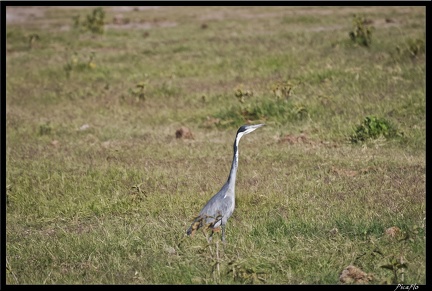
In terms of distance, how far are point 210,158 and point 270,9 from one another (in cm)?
2326

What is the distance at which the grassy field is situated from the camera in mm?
5820

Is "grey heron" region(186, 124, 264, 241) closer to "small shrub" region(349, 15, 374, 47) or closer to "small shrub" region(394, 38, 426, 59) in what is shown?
"small shrub" region(394, 38, 426, 59)

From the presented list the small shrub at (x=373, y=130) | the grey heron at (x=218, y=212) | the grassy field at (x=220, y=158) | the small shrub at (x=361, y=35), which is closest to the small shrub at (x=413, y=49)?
the grassy field at (x=220, y=158)

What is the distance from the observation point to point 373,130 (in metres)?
10.3

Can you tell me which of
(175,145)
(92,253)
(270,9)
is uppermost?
(92,253)

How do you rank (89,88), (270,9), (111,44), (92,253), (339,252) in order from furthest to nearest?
(270,9) < (111,44) < (89,88) < (92,253) < (339,252)

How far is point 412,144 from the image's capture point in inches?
395

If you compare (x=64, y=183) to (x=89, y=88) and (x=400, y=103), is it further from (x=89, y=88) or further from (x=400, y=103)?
(x=89, y=88)

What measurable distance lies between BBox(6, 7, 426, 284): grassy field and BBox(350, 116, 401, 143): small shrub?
0.9 inches

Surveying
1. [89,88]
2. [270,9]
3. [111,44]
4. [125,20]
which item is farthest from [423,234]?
[270,9]

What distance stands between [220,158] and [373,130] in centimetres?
231

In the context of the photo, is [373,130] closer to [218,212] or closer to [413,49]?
[218,212]

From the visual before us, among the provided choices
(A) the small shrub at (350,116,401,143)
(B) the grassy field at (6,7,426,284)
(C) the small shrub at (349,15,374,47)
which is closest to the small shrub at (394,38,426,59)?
(B) the grassy field at (6,7,426,284)

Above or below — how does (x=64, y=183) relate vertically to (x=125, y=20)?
above
